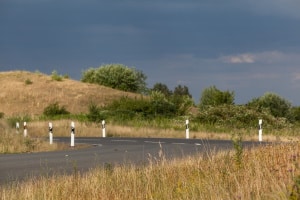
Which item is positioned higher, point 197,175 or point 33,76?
point 33,76

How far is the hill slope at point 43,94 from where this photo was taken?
269 ft

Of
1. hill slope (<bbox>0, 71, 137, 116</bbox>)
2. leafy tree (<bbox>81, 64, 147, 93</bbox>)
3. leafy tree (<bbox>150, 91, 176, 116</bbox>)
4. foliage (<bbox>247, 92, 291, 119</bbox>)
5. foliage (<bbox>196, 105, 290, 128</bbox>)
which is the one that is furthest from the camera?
leafy tree (<bbox>81, 64, 147, 93</bbox>)

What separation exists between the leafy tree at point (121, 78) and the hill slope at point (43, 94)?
1065 centimetres

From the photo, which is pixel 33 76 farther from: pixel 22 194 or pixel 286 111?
pixel 22 194

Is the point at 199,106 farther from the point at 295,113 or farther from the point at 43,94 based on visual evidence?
the point at 43,94

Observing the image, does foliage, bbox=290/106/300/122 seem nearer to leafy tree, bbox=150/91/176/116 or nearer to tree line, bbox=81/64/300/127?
tree line, bbox=81/64/300/127

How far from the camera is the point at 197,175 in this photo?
10.3 metres

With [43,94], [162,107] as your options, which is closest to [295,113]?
[162,107]

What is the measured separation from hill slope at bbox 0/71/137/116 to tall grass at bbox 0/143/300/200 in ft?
225

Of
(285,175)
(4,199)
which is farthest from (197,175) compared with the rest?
(4,199)

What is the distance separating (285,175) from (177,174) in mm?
3046

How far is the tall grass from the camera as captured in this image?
24.4 feet

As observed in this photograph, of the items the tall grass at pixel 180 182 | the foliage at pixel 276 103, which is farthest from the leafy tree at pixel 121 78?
the tall grass at pixel 180 182

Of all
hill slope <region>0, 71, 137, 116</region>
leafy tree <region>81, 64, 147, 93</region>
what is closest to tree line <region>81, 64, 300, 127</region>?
leafy tree <region>81, 64, 147, 93</region>
